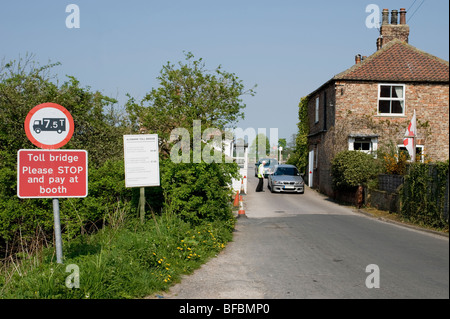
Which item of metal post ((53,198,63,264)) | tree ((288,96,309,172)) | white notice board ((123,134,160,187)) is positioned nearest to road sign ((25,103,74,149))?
metal post ((53,198,63,264))

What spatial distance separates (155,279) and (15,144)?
331 inches

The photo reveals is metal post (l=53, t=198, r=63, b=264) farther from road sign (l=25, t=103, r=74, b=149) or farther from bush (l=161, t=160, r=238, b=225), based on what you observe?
bush (l=161, t=160, r=238, b=225)

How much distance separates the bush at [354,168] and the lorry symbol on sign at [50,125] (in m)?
14.8

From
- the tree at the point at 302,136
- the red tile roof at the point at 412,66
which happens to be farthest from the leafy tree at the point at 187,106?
the tree at the point at 302,136

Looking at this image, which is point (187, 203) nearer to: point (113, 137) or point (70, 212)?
point (70, 212)

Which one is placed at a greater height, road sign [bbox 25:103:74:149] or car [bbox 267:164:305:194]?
road sign [bbox 25:103:74:149]

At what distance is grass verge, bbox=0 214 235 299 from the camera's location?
539 cm

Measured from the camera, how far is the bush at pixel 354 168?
1892 cm

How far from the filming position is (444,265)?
2.16m

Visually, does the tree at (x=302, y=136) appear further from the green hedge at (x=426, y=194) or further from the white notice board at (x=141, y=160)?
the green hedge at (x=426, y=194)

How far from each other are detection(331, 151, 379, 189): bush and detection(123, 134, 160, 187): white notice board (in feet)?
38.6

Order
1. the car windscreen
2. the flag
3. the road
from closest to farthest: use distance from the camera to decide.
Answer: the flag, the road, the car windscreen
